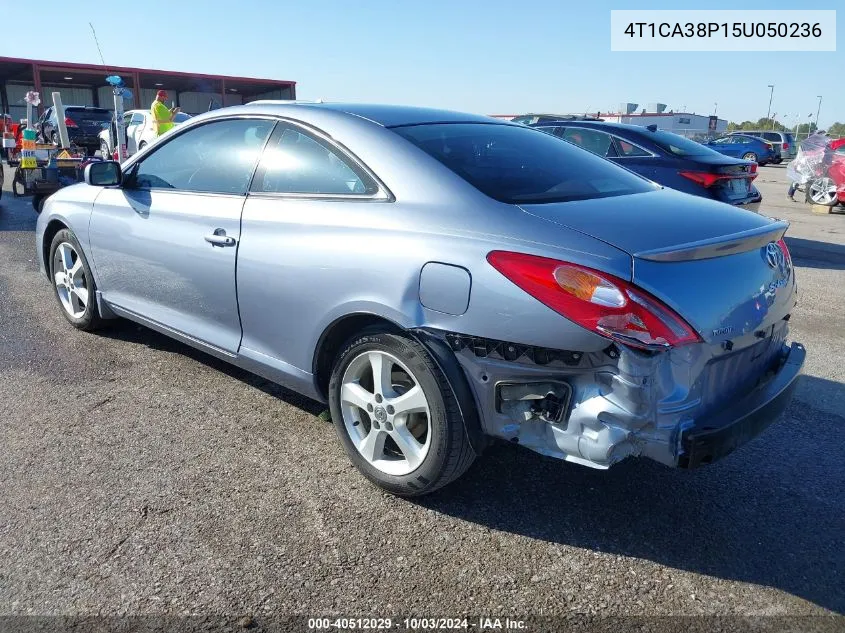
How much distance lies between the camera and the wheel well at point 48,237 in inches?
196

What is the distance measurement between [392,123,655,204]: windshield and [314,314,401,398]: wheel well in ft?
2.26

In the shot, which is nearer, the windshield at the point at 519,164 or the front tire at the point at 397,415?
the front tire at the point at 397,415

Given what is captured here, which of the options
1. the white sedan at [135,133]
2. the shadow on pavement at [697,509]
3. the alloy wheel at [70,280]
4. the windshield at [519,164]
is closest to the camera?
the shadow on pavement at [697,509]

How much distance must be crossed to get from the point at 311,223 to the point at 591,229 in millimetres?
1245

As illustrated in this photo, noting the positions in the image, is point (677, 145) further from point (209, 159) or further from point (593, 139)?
point (209, 159)

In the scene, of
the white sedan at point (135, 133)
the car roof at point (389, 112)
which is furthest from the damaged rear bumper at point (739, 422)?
the white sedan at point (135, 133)

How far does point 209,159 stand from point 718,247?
266 cm

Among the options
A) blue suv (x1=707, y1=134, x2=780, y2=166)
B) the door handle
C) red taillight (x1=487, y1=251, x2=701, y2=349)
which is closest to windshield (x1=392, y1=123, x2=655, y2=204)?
red taillight (x1=487, y1=251, x2=701, y2=349)

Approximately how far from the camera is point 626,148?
28.0 ft

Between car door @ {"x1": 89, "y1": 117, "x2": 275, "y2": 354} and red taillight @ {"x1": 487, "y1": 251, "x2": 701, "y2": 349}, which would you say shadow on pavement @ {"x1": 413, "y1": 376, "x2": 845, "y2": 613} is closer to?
red taillight @ {"x1": 487, "y1": 251, "x2": 701, "y2": 349}

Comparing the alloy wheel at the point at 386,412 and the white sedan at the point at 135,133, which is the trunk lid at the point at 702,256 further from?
the white sedan at the point at 135,133

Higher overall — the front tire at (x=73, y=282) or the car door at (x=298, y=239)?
the car door at (x=298, y=239)

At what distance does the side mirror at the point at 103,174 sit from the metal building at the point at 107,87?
3760 cm

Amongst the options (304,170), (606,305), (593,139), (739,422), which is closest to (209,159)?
(304,170)
